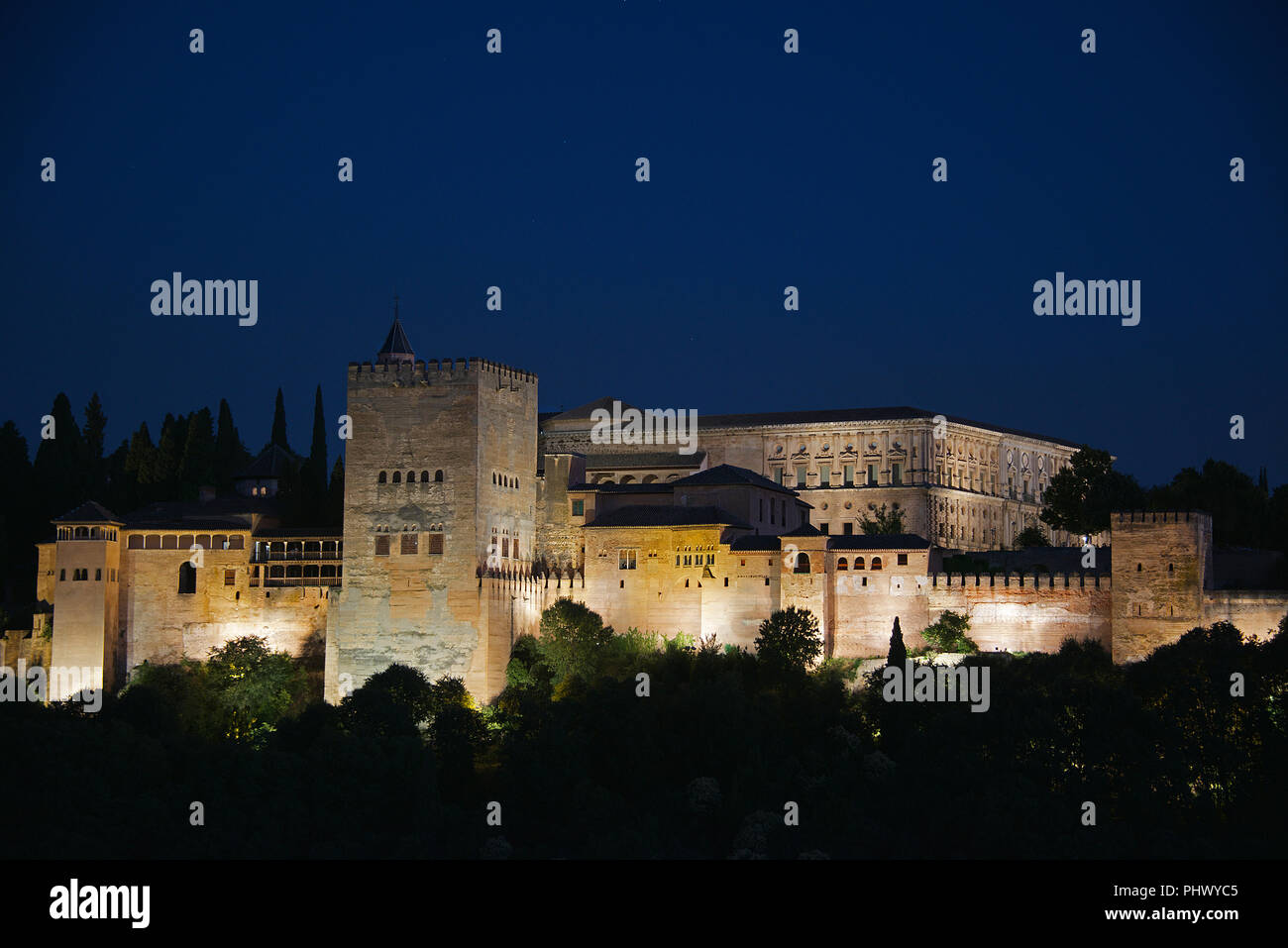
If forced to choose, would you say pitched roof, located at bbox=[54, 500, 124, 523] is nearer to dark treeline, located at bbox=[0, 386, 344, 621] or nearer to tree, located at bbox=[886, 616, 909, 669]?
dark treeline, located at bbox=[0, 386, 344, 621]

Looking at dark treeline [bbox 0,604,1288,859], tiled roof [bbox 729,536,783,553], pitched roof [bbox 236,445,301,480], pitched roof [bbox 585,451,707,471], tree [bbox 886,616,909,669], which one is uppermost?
pitched roof [bbox 585,451,707,471]

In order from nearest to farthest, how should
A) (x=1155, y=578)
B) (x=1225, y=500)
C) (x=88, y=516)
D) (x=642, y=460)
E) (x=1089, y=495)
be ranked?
(x=1155, y=578)
(x=88, y=516)
(x=1225, y=500)
(x=1089, y=495)
(x=642, y=460)

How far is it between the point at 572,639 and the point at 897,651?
9.37 m

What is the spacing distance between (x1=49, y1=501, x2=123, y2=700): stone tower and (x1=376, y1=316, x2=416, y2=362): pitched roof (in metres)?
9.98

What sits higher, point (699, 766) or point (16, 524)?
point (16, 524)

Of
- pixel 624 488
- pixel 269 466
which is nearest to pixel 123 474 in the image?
pixel 269 466

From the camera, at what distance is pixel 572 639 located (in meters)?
58.4

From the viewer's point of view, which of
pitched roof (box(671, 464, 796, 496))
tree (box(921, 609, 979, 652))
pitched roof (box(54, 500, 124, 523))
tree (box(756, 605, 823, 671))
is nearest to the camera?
tree (box(756, 605, 823, 671))

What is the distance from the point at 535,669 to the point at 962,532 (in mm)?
A: 38956

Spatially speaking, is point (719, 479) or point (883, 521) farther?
point (883, 521)

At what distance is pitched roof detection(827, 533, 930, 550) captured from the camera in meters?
59.8

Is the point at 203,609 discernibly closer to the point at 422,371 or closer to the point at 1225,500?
the point at 422,371

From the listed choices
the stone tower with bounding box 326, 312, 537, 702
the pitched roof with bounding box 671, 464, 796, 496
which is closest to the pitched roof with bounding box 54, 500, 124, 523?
the stone tower with bounding box 326, 312, 537, 702
